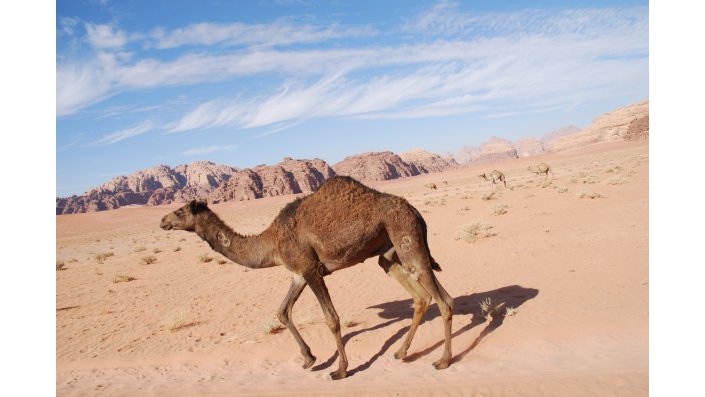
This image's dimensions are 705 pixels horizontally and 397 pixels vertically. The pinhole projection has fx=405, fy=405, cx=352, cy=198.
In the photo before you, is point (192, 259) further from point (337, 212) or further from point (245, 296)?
point (337, 212)

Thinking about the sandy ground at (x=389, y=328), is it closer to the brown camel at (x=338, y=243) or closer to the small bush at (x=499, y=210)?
the brown camel at (x=338, y=243)

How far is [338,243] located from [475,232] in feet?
37.8

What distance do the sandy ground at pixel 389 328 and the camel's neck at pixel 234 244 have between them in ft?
6.30

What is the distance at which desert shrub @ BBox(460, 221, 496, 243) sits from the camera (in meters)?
16.2

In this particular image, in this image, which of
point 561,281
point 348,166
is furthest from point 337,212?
point 348,166

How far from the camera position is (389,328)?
324 inches

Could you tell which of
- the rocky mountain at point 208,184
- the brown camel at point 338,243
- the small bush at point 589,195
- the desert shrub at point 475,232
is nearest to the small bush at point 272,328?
the brown camel at point 338,243

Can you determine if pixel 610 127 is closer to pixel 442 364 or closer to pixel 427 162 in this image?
pixel 427 162

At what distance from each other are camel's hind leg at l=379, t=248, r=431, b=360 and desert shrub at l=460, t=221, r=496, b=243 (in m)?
9.45

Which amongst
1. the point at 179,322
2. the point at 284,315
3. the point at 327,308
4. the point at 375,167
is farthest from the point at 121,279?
the point at 375,167

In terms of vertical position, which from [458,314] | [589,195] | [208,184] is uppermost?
[208,184]

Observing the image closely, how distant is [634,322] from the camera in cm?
747

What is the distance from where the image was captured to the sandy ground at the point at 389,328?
6.06 m

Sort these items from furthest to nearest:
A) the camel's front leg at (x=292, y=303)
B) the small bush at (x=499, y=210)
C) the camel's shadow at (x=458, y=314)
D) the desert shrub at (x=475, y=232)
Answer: the small bush at (x=499, y=210), the desert shrub at (x=475, y=232), the camel's shadow at (x=458, y=314), the camel's front leg at (x=292, y=303)
